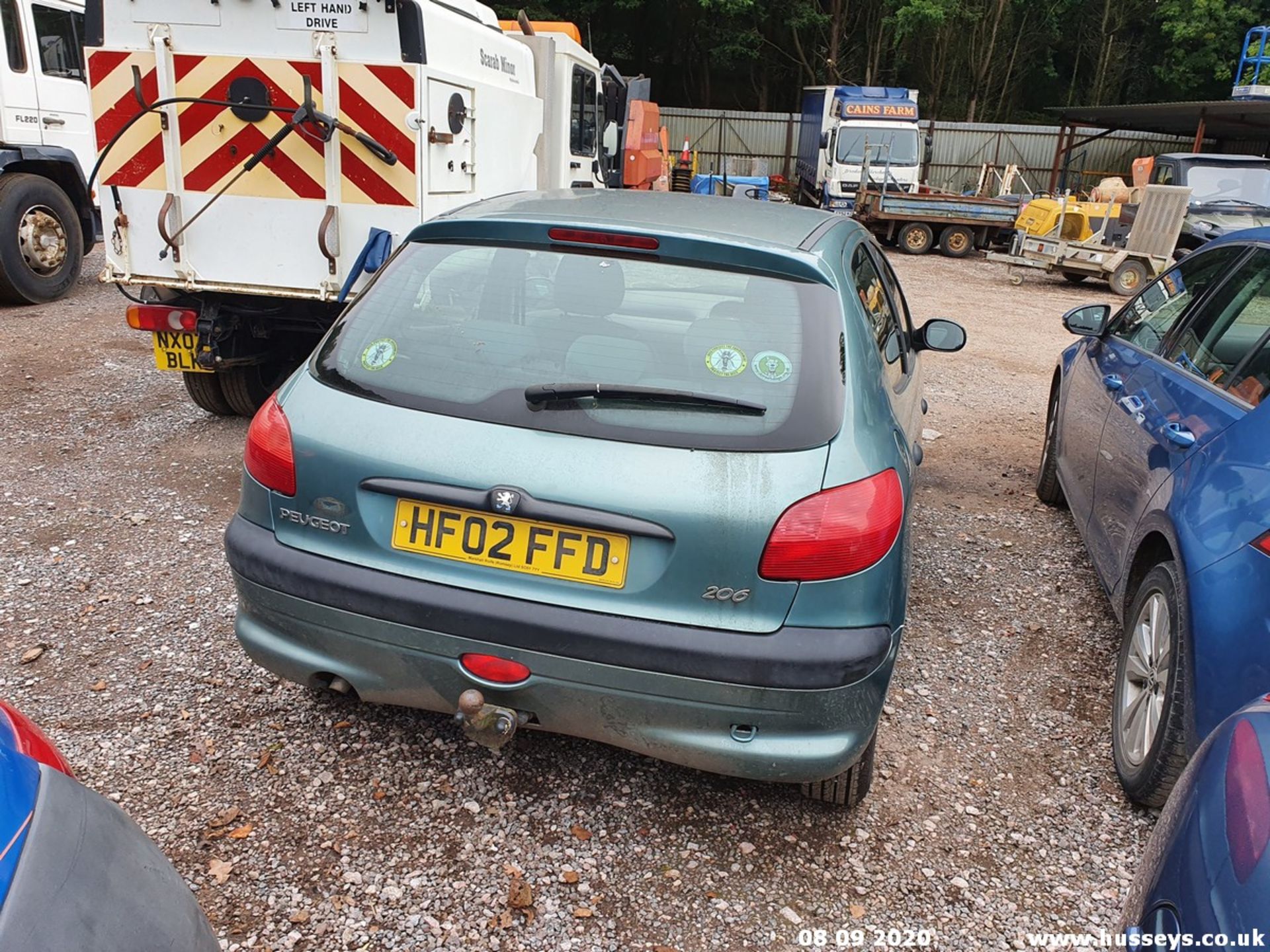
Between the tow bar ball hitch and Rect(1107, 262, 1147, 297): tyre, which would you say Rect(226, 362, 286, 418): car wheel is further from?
Rect(1107, 262, 1147, 297): tyre

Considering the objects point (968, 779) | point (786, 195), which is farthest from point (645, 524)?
point (786, 195)

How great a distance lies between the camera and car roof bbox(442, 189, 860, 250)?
2537mm

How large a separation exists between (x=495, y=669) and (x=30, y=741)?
1015 mm

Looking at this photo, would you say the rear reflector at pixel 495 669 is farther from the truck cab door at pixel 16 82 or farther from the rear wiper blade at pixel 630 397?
the truck cab door at pixel 16 82

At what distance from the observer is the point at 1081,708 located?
3273 mm

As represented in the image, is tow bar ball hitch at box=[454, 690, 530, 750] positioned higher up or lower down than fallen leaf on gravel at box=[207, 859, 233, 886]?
higher up

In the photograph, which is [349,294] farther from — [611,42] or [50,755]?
[611,42]

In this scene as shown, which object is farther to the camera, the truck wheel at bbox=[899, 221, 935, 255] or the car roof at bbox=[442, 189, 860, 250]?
the truck wheel at bbox=[899, 221, 935, 255]

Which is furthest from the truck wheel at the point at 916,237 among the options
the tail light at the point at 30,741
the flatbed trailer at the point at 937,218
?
the tail light at the point at 30,741

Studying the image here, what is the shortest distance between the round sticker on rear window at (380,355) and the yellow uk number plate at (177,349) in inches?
126

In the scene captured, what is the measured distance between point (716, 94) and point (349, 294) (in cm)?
3510

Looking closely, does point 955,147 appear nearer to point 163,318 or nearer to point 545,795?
point 163,318

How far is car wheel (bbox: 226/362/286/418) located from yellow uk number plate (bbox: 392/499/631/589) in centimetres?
392

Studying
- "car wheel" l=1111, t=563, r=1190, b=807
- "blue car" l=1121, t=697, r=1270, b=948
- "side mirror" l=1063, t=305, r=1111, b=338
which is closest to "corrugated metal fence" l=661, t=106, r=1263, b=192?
"side mirror" l=1063, t=305, r=1111, b=338
